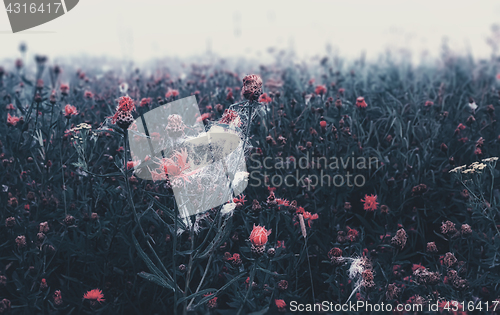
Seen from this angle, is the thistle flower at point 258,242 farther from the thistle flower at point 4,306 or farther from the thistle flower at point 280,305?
the thistle flower at point 4,306

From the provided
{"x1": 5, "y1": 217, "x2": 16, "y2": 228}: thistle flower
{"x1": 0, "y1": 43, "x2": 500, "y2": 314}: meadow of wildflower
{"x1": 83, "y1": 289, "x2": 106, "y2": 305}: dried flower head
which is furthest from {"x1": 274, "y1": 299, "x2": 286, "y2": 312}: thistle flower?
{"x1": 5, "y1": 217, "x2": 16, "y2": 228}: thistle flower

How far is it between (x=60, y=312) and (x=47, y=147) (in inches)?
48.5

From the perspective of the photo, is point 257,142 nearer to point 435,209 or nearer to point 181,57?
point 435,209

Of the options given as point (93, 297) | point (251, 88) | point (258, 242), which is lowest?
point (93, 297)

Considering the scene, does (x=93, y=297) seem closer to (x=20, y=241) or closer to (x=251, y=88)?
(x=20, y=241)

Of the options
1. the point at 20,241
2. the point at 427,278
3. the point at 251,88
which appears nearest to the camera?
the point at 251,88

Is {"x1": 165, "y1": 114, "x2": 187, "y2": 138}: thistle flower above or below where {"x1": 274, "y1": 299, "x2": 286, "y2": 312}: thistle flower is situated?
above

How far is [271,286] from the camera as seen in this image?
82.7 inches

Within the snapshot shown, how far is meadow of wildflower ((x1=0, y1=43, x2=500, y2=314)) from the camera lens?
1.80 m

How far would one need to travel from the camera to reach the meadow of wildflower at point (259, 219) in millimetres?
1799

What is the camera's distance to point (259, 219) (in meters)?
2.31

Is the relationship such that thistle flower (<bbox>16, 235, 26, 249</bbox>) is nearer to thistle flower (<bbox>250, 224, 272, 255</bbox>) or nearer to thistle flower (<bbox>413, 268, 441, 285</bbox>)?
thistle flower (<bbox>250, 224, 272, 255</bbox>)

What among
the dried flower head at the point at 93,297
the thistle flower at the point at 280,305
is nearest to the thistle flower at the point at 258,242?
the thistle flower at the point at 280,305

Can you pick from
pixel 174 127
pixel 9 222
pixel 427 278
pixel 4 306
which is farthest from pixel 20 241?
pixel 427 278
